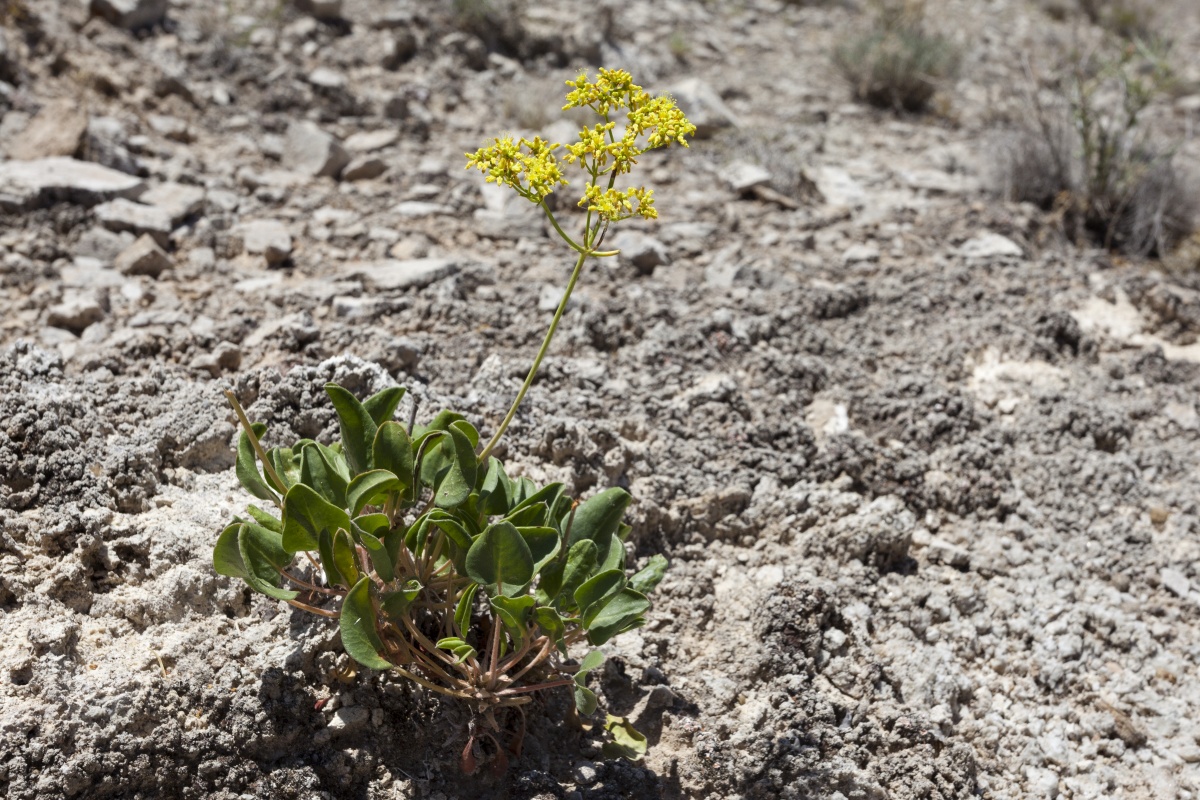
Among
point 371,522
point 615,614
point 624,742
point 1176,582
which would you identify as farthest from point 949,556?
point 371,522

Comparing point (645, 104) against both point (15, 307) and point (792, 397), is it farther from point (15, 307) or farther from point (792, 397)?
point (15, 307)

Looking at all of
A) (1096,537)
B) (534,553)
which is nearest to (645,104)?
(534,553)

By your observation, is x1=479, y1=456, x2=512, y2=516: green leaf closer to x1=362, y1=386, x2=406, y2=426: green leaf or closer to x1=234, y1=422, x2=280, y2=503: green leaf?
x1=362, y1=386, x2=406, y2=426: green leaf

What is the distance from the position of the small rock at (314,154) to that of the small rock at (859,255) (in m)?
2.58

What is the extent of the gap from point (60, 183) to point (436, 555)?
2.99 m

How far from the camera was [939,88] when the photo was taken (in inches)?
280

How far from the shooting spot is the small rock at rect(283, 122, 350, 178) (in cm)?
496

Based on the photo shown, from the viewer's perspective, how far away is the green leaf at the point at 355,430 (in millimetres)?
2355

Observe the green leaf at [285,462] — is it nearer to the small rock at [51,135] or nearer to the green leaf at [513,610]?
the green leaf at [513,610]

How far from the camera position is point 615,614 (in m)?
2.24

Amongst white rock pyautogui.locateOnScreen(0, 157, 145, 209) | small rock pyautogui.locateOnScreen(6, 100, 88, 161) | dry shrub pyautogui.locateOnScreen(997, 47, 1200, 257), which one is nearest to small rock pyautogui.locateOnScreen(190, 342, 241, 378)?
white rock pyautogui.locateOnScreen(0, 157, 145, 209)

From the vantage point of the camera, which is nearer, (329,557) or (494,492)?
(329,557)

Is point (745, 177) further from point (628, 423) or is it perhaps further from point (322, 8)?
point (322, 8)

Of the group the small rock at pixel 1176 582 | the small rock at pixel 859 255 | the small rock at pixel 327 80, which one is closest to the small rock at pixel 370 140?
the small rock at pixel 327 80
